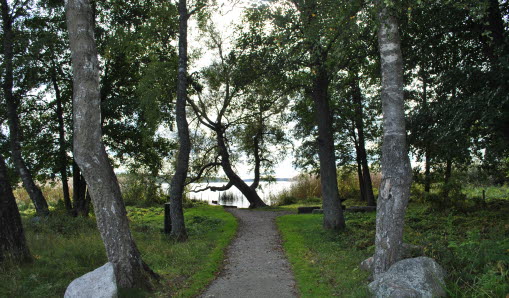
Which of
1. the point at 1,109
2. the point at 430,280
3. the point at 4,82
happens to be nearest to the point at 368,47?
the point at 430,280

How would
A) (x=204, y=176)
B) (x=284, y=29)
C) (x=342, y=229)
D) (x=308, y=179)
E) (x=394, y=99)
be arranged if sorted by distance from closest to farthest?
(x=394, y=99) → (x=284, y=29) → (x=342, y=229) → (x=204, y=176) → (x=308, y=179)

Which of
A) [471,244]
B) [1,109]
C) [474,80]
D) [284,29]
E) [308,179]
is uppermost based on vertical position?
[284,29]

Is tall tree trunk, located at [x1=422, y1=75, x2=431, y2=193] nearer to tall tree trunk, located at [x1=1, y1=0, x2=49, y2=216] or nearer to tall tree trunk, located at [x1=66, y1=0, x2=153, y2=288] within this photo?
tall tree trunk, located at [x1=66, y1=0, x2=153, y2=288]

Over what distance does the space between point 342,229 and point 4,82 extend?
13832 millimetres

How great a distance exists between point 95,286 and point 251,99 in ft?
Answer: 57.1

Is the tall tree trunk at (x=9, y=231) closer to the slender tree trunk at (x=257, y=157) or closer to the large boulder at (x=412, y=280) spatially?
the large boulder at (x=412, y=280)

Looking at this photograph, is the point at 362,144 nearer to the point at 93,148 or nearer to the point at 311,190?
the point at 311,190

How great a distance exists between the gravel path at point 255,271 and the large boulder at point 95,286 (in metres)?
1.79

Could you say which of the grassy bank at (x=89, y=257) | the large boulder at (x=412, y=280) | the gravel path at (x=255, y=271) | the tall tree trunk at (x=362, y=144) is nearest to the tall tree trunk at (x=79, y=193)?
the grassy bank at (x=89, y=257)

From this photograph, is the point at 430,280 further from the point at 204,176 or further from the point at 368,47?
the point at 204,176

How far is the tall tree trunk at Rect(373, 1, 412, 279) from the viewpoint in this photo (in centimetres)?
659

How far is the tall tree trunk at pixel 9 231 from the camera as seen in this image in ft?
25.1

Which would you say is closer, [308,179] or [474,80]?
[474,80]

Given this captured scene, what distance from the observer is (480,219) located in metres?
12.7
